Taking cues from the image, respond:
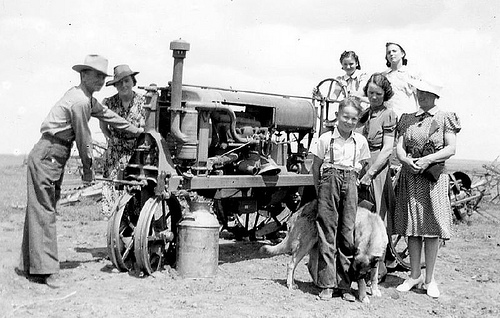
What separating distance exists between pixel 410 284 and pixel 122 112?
148 inches

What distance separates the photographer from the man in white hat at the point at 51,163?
588 cm

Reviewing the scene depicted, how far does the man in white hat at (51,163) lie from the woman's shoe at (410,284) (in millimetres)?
3408

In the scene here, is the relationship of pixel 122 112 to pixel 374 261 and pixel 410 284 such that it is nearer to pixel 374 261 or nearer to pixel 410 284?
pixel 374 261

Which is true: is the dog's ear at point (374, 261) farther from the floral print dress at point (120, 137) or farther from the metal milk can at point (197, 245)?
the floral print dress at point (120, 137)

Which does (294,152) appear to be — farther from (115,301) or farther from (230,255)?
(115,301)

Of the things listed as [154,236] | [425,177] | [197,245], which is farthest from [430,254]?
[154,236]

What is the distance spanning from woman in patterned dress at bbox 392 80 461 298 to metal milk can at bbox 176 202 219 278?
6.30ft

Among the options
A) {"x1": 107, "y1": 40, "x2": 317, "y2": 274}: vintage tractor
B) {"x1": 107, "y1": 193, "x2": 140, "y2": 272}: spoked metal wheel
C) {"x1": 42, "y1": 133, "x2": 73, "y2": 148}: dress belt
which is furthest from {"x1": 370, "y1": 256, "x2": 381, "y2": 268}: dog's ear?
{"x1": 42, "y1": 133, "x2": 73, "y2": 148}: dress belt

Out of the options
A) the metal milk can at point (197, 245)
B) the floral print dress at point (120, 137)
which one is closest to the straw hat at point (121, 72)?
the floral print dress at point (120, 137)

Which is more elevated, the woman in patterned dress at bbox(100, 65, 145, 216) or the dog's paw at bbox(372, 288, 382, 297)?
the woman in patterned dress at bbox(100, 65, 145, 216)

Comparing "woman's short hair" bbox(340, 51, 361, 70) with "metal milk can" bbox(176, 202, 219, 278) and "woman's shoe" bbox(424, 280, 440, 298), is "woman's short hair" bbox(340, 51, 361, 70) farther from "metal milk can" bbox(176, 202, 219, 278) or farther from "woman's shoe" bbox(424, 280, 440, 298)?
"woman's shoe" bbox(424, 280, 440, 298)

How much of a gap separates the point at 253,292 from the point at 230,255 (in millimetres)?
2211

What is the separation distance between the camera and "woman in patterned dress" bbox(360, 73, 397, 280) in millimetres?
6102

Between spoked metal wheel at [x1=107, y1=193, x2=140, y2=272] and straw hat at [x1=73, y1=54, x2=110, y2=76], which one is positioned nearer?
straw hat at [x1=73, y1=54, x2=110, y2=76]
